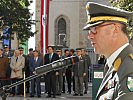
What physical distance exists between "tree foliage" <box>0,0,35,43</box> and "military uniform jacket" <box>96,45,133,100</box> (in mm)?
26075

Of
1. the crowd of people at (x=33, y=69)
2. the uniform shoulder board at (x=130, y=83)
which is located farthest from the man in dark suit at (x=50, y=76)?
the uniform shoulder board at (x=130, y=83)

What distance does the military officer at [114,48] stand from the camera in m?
2.09

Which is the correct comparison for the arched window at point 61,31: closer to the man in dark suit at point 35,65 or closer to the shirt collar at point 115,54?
the man in dark suit at point 35,65

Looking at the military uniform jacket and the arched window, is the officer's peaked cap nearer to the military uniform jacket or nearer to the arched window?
the military uniform jacket

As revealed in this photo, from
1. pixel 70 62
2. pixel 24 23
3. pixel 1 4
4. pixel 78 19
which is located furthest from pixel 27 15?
pixel 70 62

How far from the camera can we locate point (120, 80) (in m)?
2.11

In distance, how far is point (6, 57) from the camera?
47.6ft

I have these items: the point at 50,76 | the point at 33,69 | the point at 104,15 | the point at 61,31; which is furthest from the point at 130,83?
the point at 61,31

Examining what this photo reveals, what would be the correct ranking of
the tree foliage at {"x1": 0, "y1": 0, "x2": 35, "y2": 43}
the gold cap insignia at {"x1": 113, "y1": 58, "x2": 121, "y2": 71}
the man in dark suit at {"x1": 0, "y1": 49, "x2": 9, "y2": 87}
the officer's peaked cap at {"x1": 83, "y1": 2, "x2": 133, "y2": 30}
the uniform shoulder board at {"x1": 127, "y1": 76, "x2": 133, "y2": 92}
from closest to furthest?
the uniform shoulder board at {"x1": 127, "y1": 76, "x2": 133, "y2": 92} → the gold cap insignia at {"x1": 113, "y1": 58, "x2": 121, "y2": 71} → the officer's peaked cap at {"x1": 83, "y1": 2, "x2": 133, "y2": 30} → the man in dark suit at {"x1": 0, "y1": 49, "x2": 9, "y2": 87} → the tree foliage at {"x1": 0, "y1": 0, "x2": 35, "y2": 43}

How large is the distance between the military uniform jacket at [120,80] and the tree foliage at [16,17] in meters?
26.1

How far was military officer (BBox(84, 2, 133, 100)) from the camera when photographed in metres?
2.09

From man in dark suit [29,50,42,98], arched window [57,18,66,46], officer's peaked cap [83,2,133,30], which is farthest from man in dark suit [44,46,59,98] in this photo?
arched window [57,18,66,46]

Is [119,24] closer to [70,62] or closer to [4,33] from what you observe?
[70,62]

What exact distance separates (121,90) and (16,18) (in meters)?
27.7
